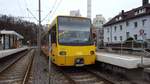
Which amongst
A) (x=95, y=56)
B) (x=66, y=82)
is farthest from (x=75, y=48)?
(x=66, y=82)

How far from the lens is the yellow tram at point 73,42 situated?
41.7 ft

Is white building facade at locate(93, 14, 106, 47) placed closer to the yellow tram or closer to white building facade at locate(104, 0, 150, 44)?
the yellow tram

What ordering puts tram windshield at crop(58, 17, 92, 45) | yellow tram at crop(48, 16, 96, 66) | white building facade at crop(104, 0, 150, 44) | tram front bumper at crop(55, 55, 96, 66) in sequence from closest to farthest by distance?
tram front bumper at crop(55, 55, 96, 66) → yellow tram at crop(48, 16, 96, 66) → tram windshield at crop(58, 17, 92, 45) → white building facade at crop(104, 0, 150, 44)

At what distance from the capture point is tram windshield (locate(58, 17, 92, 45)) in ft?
42.9

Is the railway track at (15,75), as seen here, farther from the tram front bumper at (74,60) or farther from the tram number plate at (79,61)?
the tram number plate at (79,61)

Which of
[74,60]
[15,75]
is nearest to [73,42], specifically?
[74,60]

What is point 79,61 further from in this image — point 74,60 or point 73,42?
point 73,42

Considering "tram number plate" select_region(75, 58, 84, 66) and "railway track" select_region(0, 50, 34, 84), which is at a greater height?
"tram number plate" select_region(75, 58, 84, 66)

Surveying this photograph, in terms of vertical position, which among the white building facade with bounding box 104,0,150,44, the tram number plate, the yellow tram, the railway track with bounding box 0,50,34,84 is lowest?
the railway track with bounding box 0,50,34,84

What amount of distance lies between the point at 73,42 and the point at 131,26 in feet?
139

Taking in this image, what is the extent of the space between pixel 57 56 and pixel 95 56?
2.29 metres

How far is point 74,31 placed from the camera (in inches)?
521

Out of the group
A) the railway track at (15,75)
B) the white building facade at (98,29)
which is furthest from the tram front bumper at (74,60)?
the white building facade at (98,29)

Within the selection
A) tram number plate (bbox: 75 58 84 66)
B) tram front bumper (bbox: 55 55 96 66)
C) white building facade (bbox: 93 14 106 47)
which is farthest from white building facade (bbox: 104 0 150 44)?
tram number plate (bbox: 75 58 84 66)
